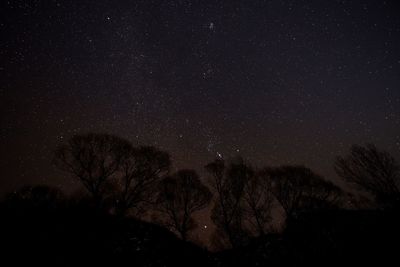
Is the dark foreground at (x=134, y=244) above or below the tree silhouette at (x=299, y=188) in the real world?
below

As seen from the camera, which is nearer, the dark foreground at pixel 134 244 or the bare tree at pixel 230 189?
the dark foreground at pixel 134 244

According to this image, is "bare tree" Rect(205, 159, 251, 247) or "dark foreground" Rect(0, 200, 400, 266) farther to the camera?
"bare tree" Rect(205, 159, 251, 247)

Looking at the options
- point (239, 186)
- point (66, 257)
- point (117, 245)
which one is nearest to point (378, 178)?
point (239, 186)

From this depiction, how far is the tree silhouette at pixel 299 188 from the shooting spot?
33.6 meters

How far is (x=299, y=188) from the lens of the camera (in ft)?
112

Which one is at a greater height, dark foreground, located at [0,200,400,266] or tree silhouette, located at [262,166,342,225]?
tree silhouette, located at [262,166,342,225]

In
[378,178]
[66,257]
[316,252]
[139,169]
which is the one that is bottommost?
[316,252]

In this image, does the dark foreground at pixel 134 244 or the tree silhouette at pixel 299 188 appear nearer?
the dark foreground at pixel 134 244

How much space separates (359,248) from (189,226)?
78.6 feet

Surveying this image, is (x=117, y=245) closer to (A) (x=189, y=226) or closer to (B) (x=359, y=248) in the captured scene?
(B) (x=359, y=248)

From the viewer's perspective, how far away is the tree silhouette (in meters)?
33.6

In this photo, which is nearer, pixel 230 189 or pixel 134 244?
pixel 134 244

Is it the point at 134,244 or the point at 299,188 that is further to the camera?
the point at 299,188

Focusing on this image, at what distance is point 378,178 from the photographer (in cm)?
2977
